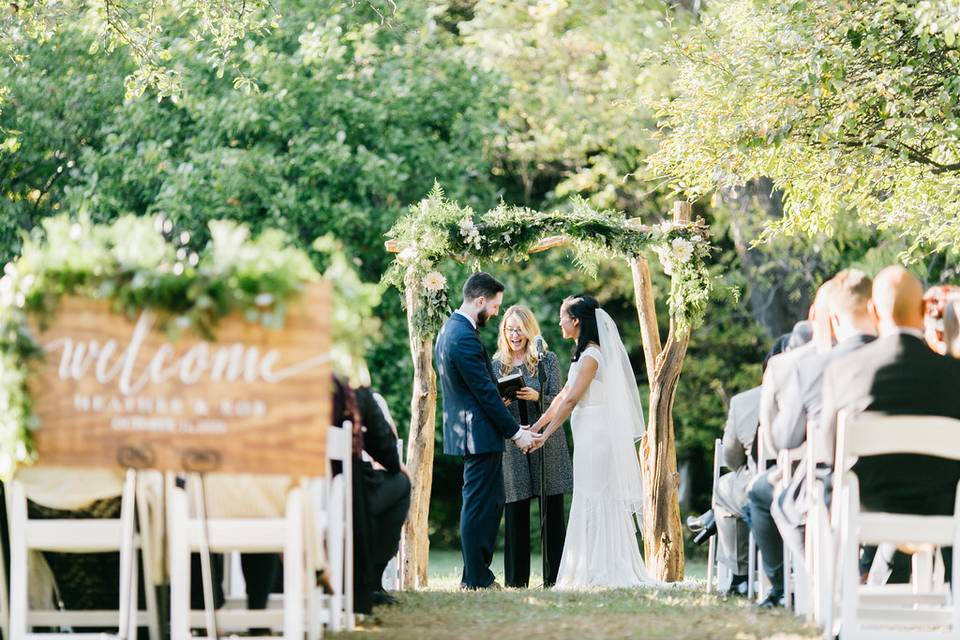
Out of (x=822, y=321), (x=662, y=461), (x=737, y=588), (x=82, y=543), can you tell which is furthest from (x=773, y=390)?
(x=662, y=461)

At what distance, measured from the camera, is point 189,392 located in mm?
4805

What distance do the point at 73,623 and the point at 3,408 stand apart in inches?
40.4

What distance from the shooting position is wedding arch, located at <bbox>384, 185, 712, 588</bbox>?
9.57 m

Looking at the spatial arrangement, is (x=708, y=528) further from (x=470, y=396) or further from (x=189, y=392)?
(x=189, y=392)

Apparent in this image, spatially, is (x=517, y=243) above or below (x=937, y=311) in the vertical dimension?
above

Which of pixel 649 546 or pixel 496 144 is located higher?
pixel 496 144

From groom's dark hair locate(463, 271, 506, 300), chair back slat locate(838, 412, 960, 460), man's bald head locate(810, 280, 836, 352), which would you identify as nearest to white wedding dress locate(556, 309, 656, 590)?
groom's dark hair locate(463, 271, 506, 300)

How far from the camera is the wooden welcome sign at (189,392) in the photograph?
475 cm

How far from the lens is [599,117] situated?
1767cm

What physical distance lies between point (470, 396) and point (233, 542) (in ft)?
12.0

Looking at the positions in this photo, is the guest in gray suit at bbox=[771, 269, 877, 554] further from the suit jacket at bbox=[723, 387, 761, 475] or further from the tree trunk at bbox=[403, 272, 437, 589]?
the tree trunk at bbox=[403, 272, 437, 589]

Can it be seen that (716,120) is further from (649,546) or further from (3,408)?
(3,408)

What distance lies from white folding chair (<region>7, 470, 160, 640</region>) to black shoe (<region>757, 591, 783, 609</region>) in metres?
2.99

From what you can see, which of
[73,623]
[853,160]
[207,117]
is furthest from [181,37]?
[73,623]
